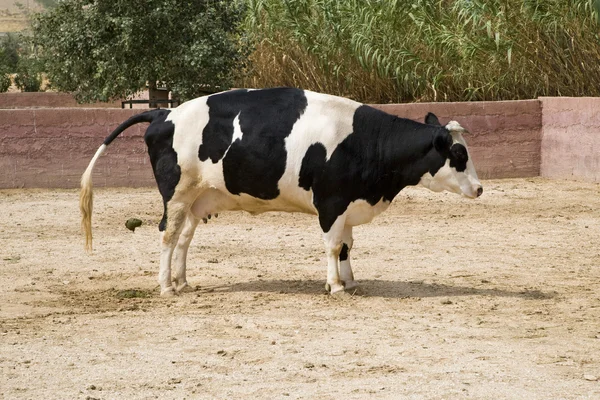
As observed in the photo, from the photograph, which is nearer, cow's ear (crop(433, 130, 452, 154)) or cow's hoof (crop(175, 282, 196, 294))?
cow's ear (crop(433, 130, 452, 154))

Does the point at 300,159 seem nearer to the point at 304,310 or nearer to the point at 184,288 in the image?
the point at 304,310

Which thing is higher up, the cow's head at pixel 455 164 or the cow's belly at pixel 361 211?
the cow's head at pixel 455 164

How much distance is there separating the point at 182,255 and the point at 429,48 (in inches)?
398

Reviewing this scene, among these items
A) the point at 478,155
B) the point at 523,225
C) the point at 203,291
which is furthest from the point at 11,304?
the point at 478,155

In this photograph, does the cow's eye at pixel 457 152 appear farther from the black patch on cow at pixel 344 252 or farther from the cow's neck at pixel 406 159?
the black patch on cow at pixel 344 252

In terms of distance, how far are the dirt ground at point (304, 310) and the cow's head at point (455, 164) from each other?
2.84ft

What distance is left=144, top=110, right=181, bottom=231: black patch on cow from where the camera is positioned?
352 inches

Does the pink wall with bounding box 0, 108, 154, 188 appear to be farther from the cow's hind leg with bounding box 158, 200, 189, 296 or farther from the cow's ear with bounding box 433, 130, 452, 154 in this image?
the cow's ear with bounding box 433, 130, 452, 154

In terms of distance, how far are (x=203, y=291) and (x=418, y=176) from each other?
2002mm

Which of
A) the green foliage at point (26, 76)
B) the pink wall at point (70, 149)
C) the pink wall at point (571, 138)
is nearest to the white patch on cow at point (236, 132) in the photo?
the pink wall at point (70, 149)

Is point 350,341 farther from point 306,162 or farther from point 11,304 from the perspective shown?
point 11,304

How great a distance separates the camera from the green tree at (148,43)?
1817 cm

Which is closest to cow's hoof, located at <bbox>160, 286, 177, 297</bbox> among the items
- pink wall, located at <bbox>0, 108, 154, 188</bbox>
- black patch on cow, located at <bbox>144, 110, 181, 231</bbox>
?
black patch on cow, located at <bbox>144, 110, 181, 231</bbox>

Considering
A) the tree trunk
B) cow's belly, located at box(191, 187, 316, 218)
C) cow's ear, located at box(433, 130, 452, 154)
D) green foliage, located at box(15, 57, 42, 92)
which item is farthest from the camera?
green foliage, located at box(15, 57, 42, 92)
